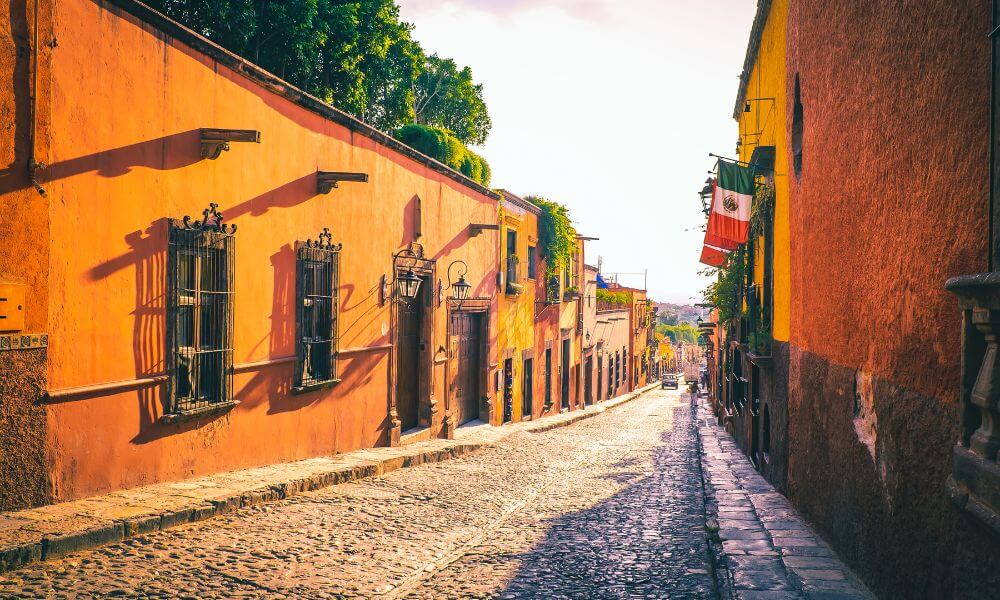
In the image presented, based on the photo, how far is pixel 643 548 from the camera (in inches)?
273

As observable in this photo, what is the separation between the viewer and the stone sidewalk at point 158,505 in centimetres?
530

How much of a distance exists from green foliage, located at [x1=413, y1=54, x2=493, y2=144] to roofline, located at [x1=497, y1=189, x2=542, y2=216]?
33.3 feet

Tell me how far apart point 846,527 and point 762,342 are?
5.99 metres

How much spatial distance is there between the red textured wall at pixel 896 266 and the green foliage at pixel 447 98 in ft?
86.2

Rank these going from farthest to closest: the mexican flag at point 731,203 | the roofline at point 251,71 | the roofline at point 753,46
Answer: the roofline at point 753,46 < the mexican flag at point 731,203 < the roofline at point 251,71

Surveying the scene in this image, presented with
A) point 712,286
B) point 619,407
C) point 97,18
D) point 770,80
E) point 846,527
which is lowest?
point 619,407

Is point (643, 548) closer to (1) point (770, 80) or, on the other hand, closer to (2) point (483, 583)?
(2) point (483, 583)

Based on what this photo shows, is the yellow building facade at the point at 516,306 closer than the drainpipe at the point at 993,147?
No

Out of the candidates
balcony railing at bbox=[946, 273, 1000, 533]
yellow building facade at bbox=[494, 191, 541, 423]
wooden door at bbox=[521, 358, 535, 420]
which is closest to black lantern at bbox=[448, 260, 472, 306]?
yellow building facade at bbox=[494, 191, 541, 423]

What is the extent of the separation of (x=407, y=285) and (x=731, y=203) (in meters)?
5.34

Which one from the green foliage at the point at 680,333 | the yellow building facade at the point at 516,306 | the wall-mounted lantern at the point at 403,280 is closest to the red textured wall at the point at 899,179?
the wall-mounted lantern at the point at 403,280

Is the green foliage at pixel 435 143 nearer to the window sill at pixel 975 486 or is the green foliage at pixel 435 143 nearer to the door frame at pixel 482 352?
the door frame at pixel 482 352

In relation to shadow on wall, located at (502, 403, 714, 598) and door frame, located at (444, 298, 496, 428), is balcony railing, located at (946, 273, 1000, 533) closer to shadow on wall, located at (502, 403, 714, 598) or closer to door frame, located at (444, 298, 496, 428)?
shadow on wall, located at (502, 403, 714, 598)

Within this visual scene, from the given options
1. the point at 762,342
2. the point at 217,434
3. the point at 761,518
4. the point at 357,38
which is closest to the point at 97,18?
the point at 217,434
